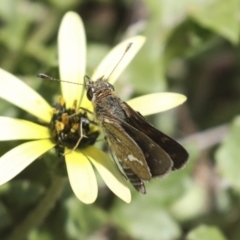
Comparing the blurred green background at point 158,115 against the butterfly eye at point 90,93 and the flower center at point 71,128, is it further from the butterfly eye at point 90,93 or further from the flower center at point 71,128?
the butterfly eye at point 90,93

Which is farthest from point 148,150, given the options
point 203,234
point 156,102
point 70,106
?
point 203,234

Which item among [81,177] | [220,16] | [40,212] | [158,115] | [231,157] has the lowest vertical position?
[40,212]

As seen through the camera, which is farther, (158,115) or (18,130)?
(158,115)

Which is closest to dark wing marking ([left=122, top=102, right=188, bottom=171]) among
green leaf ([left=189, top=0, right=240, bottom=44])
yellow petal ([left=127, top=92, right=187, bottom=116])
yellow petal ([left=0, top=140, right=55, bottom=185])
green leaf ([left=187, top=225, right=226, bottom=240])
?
yellow petal ([left=127, top=92, right=187, bottom=116])

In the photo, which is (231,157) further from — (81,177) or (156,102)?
(81,177)

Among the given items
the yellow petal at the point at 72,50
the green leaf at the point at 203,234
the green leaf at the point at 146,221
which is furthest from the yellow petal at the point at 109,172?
the green leaf at the point at 146,221

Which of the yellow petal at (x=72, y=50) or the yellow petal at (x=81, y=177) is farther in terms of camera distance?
the yellow petal at (x=72, y=50)

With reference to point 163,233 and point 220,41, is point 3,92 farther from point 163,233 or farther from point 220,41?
point 220,41
